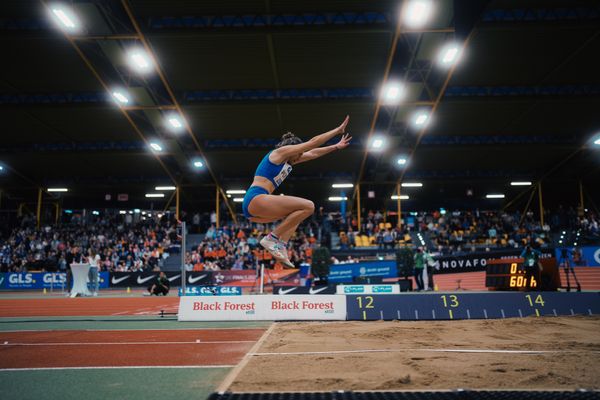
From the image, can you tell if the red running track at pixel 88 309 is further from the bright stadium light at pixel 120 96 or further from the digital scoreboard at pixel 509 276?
the bright stadium light at pixel 120 96

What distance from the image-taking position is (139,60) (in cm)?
2127

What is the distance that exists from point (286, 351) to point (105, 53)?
70.6 feet

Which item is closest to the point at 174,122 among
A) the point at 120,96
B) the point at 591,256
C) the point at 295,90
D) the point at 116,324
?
the point at 120,96

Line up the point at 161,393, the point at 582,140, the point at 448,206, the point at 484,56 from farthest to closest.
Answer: the point at 448,206 < the point at 582,140 < the point at 484,56 < the point at 161,393

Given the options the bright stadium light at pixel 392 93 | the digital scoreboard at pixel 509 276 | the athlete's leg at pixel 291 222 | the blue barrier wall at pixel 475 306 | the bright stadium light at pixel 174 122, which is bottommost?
the blue barrier wall at pixel 475 306

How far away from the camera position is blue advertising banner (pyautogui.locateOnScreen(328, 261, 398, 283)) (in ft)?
67.1

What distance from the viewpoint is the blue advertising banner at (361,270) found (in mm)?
20438

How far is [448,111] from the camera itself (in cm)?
2670

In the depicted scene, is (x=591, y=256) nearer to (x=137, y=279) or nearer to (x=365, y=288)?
(x=365, y=288)

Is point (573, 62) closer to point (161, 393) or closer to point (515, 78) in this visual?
point (515, 78)

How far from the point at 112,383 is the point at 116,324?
6.10 m

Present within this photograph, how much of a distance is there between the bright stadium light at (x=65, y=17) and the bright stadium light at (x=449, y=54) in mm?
16888

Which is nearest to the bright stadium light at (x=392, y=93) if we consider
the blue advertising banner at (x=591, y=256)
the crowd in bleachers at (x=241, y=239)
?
the crowd in bleachers at (x=241, y=239)

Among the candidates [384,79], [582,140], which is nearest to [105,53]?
[384,79]
